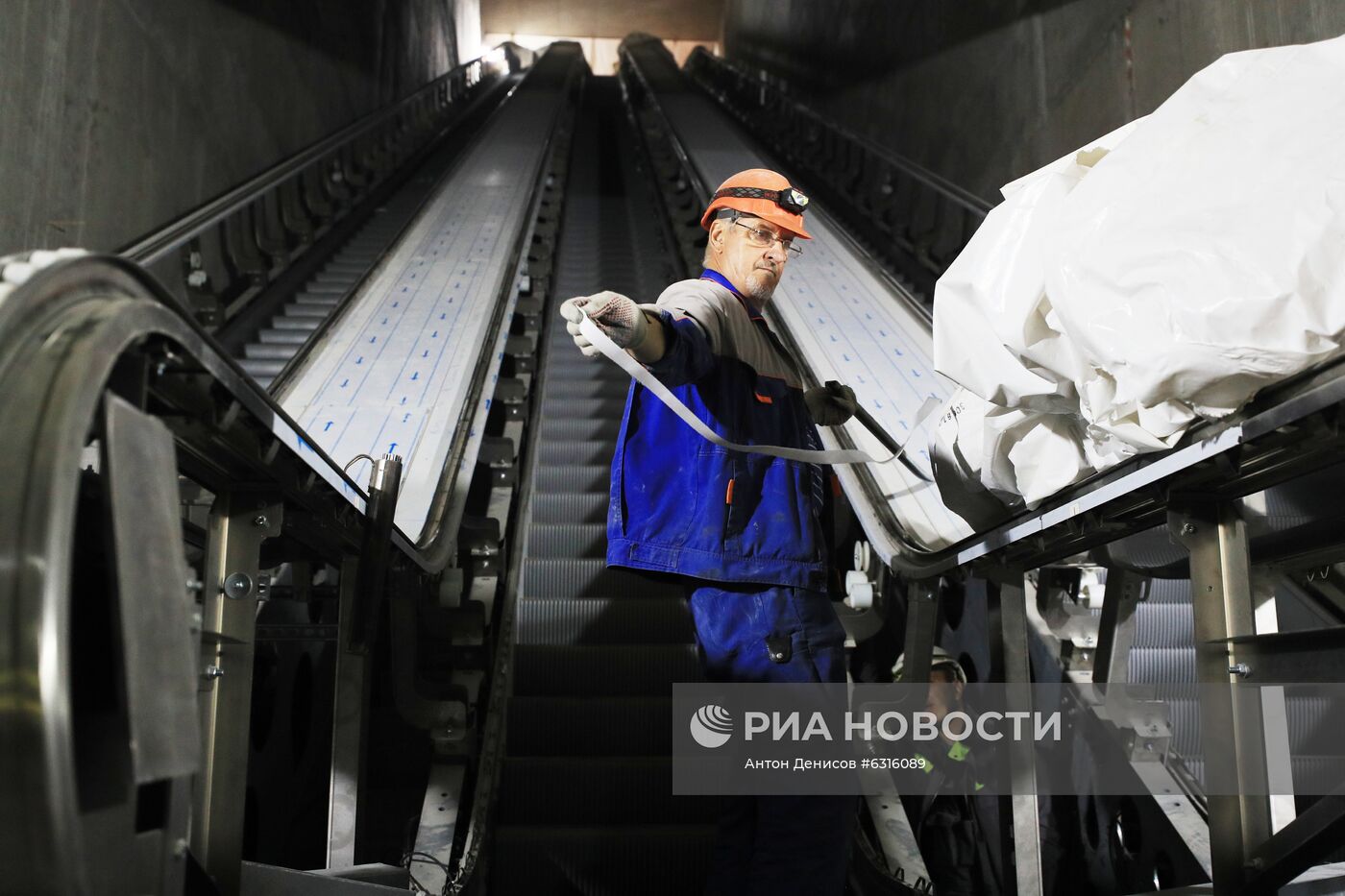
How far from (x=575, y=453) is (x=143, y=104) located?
2651 millimetres

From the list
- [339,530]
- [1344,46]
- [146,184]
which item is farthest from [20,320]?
[146,184]

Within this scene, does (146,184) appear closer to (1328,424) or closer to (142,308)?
(142,308)

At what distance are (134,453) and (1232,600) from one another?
1.58m

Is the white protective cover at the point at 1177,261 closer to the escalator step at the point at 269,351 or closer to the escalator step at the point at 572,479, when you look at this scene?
the escalator step at the point at 572,479

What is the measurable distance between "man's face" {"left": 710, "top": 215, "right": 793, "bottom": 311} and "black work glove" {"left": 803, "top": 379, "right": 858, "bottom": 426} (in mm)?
249

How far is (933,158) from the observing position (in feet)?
30.2

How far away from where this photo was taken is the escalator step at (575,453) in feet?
16.7

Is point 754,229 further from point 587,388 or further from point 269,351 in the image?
point 269,351

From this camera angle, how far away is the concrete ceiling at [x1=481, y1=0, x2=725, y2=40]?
22203 mm

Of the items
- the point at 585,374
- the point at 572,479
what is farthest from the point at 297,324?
the point at 572,479

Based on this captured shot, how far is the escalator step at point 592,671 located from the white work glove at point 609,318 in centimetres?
180

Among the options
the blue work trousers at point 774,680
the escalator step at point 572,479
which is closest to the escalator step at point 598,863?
the blue work trousers at point 774,680

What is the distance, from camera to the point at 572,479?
16.0 feet

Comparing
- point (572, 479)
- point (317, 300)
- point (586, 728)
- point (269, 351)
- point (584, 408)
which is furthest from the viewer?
point (317, 300)
